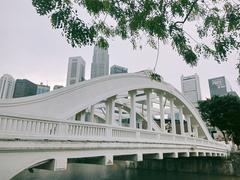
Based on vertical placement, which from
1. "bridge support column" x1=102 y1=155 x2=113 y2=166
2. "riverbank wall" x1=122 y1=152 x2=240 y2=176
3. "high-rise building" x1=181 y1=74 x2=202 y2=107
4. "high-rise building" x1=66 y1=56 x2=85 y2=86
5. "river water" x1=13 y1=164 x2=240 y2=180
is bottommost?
"river water" x1=13 y1=164 x2=240 y2=180

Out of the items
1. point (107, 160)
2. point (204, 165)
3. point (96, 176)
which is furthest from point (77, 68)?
point (204, 165)

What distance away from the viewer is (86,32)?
3809mm

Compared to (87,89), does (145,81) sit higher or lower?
higher

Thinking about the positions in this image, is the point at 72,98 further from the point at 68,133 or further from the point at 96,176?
the point at 96,176

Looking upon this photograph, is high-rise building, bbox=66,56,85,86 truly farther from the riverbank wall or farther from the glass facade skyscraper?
the glass facade skyscraper

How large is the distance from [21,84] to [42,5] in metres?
16.4

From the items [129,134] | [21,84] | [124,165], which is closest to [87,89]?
[129,134]

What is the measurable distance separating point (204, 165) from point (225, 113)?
6864mm

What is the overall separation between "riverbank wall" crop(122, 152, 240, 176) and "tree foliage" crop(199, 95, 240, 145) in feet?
11.7

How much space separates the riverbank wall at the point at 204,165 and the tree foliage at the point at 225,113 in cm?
356

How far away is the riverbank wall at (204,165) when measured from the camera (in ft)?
73.6

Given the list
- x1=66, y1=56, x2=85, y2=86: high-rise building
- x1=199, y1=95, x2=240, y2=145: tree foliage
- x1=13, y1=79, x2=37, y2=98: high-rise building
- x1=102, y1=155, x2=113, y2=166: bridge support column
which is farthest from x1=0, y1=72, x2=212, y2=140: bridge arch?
x1=199, y1=95, x2=240, y2=145: tree foliage

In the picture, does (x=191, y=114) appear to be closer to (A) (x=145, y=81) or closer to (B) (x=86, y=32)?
(A) (x=145, y=81)

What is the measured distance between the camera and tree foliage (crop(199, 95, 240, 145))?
25141 millimetres
